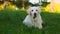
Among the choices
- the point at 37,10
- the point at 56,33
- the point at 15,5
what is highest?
the point at 37,10

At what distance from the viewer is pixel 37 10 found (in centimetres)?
566

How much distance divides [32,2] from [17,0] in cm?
107

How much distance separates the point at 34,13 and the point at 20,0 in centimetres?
1000

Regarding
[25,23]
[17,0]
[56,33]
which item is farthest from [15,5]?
[56,33]

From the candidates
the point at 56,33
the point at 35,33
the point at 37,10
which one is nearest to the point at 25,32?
the point at 35,33

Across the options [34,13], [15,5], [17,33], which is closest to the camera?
[17,33]

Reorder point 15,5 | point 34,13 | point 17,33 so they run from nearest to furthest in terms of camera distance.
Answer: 1. point 17,33
2. point 34,13
3. point 15,5

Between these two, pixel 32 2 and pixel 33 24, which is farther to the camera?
pixel 32 2

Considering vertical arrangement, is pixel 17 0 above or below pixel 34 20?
below

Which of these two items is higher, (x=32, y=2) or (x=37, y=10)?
(x=37, y=10)

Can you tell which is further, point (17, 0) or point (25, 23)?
point (17, 0)

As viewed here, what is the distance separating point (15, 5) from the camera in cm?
1542

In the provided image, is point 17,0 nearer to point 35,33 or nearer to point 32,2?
point 32,2

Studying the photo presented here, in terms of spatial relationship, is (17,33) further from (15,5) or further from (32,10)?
(15,5)
